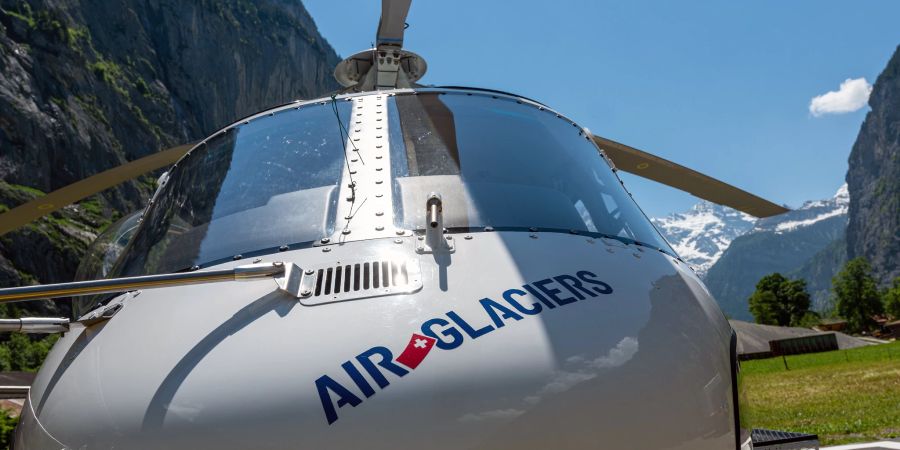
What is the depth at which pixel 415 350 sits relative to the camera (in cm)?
182

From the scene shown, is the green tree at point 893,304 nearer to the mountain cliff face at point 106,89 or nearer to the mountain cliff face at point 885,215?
the mountain cliff face at point 106,89

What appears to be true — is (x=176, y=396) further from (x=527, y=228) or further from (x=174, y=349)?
(x=527, y=228)

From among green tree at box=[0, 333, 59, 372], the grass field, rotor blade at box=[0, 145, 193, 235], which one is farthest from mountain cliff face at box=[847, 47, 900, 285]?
rotor blade at box=[0, 145, 193, 235]

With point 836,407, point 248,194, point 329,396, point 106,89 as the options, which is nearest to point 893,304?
point 836,407

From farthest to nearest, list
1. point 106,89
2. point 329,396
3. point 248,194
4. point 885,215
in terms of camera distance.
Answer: point 885,215, point 106,89, point 248,194, point 329,396

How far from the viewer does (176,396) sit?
181 centimetres

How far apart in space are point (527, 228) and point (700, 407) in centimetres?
89

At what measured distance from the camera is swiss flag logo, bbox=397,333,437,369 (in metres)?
1.78

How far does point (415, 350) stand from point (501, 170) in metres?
1.32

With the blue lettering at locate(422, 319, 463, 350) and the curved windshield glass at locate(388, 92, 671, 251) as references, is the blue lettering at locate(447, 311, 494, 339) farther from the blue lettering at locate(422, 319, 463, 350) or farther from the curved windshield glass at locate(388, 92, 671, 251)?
the curved windshield glass at locate(388, 92, 671, 251)

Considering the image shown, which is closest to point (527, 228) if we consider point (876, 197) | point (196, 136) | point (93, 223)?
point (93, 223)

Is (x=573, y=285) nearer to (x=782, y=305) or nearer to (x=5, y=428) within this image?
(x=5, y=428)

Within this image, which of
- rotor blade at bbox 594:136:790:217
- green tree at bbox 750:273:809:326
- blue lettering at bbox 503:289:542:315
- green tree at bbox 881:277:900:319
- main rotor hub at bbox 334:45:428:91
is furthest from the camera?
green tree at bbox 750:273:809:326

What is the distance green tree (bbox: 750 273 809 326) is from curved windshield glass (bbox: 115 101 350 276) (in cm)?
8659
